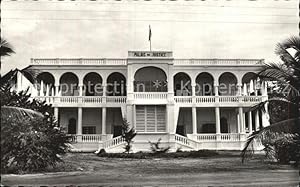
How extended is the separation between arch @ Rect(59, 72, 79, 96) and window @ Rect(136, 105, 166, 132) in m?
6.47

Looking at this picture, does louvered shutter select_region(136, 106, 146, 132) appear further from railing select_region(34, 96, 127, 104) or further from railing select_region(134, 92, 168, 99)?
railing select_region(34, 96, 127, 104)

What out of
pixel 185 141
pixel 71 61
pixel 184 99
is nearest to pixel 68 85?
pixel 71 61

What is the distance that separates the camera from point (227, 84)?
32.4m

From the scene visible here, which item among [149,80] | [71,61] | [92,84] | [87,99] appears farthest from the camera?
[92,84]

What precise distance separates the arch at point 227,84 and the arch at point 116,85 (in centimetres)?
841

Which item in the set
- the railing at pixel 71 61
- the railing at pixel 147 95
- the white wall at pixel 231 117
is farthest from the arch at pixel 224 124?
the railing at pixel 71 61

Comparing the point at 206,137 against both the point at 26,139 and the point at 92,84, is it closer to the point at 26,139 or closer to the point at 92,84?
the point at 92,84

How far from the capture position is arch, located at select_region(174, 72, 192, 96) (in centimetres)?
3167

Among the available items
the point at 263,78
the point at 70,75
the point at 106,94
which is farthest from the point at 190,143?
the point at 263,78

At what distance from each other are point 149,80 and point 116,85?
9.81ft

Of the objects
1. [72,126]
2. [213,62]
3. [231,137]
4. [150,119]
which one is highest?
[213,62]

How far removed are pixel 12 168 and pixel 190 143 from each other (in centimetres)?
1658

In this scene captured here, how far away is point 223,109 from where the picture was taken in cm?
3181

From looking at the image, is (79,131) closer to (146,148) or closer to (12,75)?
(146,148)
